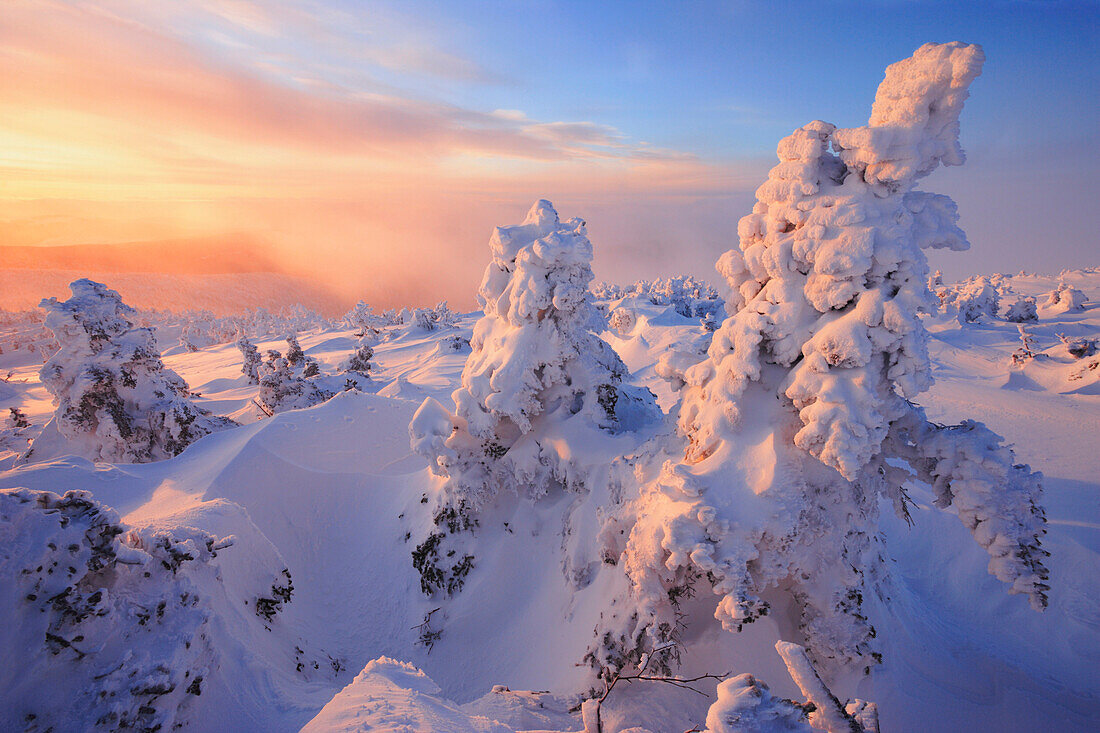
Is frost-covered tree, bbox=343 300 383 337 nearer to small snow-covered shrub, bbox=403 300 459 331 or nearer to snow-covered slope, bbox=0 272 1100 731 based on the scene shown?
small snow-covered shrub, bbox=403 300 459 331

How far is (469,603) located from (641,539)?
4325mm

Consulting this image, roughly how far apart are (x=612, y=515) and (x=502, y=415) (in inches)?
109

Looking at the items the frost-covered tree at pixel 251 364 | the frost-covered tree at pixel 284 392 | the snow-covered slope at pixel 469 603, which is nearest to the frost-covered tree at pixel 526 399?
the snow-covered slope at pixel 469 603

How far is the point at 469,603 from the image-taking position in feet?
25.4

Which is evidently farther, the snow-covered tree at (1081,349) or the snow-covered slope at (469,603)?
the snow-covered tree at (1081,349)

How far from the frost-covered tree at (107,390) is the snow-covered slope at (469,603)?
2.99 metres

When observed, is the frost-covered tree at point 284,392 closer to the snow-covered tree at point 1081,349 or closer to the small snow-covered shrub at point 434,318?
the small snow-covered shrub at point 434,318

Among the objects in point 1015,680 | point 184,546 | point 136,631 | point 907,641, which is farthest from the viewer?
point 907,641

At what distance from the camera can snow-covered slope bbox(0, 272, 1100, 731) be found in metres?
4.35

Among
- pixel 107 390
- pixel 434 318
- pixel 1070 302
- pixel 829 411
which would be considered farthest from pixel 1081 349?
pixel 434 318

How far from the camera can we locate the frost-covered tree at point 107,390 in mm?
12305

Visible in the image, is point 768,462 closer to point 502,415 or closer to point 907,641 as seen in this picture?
point 907,641

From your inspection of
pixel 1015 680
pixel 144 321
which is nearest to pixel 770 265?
pixel 1015 680

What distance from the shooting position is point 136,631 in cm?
368
